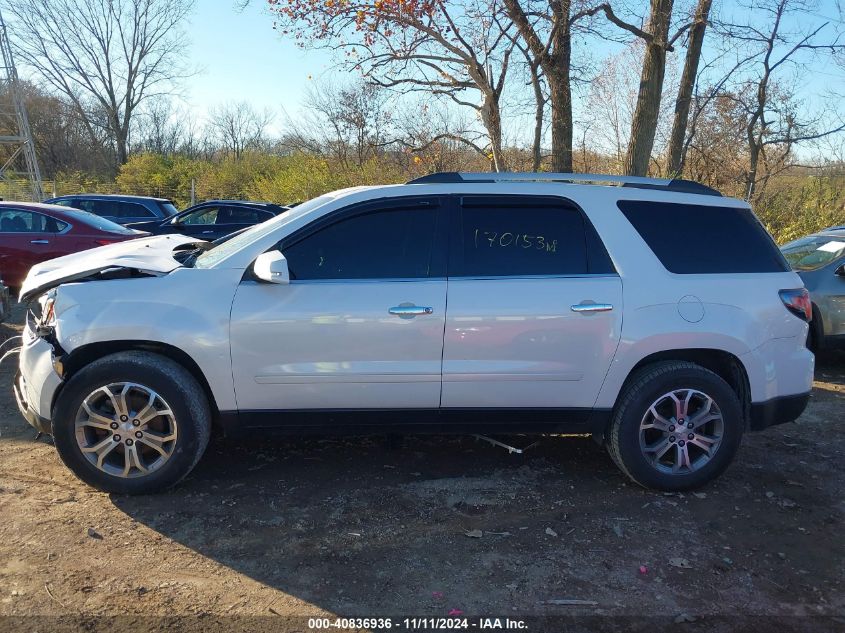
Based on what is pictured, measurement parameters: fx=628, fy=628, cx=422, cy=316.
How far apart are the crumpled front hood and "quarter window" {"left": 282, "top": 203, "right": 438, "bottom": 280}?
0.85m

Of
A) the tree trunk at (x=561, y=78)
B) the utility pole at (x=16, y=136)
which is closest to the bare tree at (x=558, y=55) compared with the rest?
the tree trunk at (x=561, y=78)

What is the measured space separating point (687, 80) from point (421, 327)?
12106mm

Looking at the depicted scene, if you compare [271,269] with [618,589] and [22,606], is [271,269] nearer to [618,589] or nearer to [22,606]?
[22,606]

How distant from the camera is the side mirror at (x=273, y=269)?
3.46 metres

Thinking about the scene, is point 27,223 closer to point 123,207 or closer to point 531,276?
point 123,207

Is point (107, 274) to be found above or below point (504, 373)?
above

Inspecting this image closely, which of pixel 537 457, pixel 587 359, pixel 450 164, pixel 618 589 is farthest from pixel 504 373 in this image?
pixel 450 164

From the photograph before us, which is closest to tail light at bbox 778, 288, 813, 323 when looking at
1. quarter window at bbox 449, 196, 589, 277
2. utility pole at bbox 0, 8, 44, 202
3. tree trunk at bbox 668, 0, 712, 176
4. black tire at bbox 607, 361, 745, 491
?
black tire at bbox 607, 361, 745, 491

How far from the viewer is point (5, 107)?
1096 inches

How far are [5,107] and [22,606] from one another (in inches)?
1259

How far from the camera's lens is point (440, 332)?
11.8 feet

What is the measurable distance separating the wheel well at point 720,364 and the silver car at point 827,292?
11.3 feet

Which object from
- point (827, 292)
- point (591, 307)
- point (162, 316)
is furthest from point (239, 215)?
point (591, 307)

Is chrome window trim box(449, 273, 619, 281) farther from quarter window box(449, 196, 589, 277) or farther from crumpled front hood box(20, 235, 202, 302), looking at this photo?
crumpled front hood box(20, 235, 202, 302)
